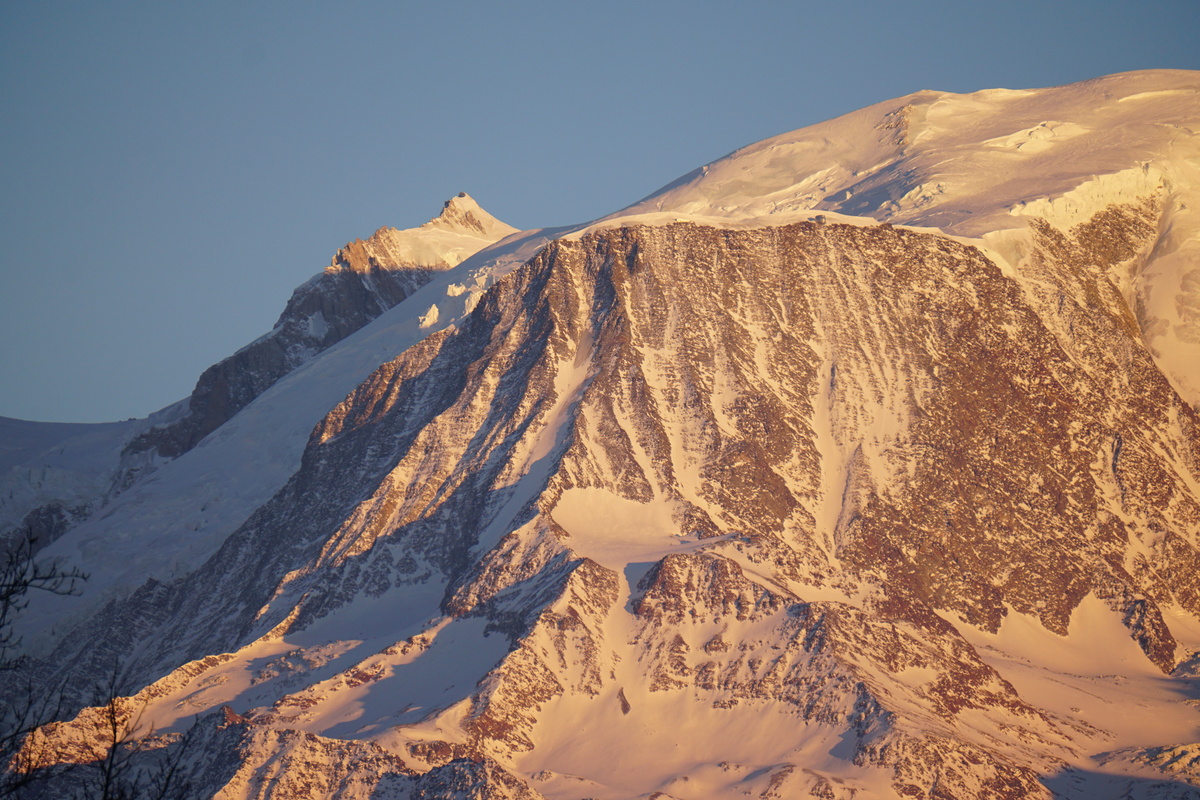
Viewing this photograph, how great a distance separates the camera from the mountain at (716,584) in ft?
429

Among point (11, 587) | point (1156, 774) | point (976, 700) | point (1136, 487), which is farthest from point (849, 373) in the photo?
point (11, 587)

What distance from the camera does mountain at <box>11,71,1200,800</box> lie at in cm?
13062

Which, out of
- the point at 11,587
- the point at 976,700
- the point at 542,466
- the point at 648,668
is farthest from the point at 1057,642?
the point at 11,587

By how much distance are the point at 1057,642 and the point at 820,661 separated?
37275 mm

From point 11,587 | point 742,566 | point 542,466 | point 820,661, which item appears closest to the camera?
point 11,587

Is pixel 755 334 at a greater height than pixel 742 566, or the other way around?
pixel 755 334

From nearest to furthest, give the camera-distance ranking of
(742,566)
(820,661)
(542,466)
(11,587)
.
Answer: (11,587) < (820,661) < (742,566) < (542,466)

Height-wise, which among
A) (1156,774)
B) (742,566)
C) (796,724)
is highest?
(742,566)

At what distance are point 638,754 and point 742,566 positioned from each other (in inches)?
1142

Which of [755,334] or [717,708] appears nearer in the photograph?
[717,708]

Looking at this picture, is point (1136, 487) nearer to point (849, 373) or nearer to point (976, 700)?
point (849, 373)

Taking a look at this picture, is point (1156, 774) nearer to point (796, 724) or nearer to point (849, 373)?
point (796, 724)

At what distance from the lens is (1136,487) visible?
18212 centimetres

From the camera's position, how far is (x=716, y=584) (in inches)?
5871
